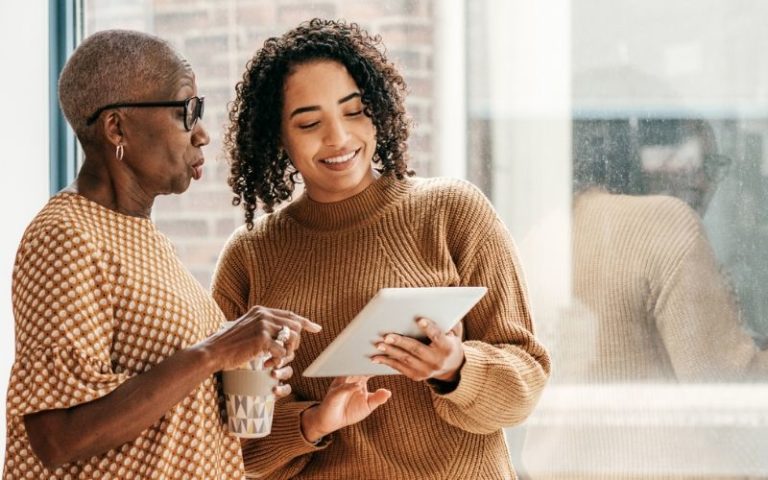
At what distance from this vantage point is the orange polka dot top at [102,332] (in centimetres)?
130

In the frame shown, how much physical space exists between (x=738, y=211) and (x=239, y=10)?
1.31 metres

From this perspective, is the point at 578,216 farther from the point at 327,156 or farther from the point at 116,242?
the point at 116,242

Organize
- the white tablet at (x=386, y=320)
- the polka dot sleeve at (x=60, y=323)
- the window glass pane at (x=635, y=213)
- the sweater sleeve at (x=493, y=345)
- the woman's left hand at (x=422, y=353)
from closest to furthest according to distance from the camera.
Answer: the polka dot sleeve at (x=60, y=323), the white tablet at (x=386, y=320), the woman's left hand at (x=422, y=353), the sweater sleeve at (x=493, y=345), the window glass pane at (x=635, y=213)

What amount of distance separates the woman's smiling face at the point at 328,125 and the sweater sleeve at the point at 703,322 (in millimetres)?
809

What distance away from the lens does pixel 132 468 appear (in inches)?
54.1

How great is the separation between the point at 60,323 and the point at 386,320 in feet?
1.62

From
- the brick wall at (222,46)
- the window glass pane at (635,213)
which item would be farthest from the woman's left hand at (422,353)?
the brick wall at (222,46)

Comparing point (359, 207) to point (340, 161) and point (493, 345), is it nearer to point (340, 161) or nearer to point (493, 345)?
point (340, 161)

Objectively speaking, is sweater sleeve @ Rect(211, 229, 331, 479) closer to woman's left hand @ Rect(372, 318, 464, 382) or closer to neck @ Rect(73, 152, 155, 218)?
woman's left hand @ Rect(372, 318, 464, 382)

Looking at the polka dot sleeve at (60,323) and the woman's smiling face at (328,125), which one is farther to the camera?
the woman's smiling face at (328,125)

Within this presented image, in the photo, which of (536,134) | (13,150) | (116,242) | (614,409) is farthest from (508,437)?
(13,150)

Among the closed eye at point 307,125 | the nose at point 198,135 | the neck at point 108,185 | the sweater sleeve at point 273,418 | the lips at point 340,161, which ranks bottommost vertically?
the sweater sleeve at point 273,418

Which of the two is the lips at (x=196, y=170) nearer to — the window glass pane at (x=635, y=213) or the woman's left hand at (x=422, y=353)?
the woman's left hand at (x=422, y=353)

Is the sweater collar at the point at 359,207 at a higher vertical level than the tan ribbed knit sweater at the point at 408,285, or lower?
higher
